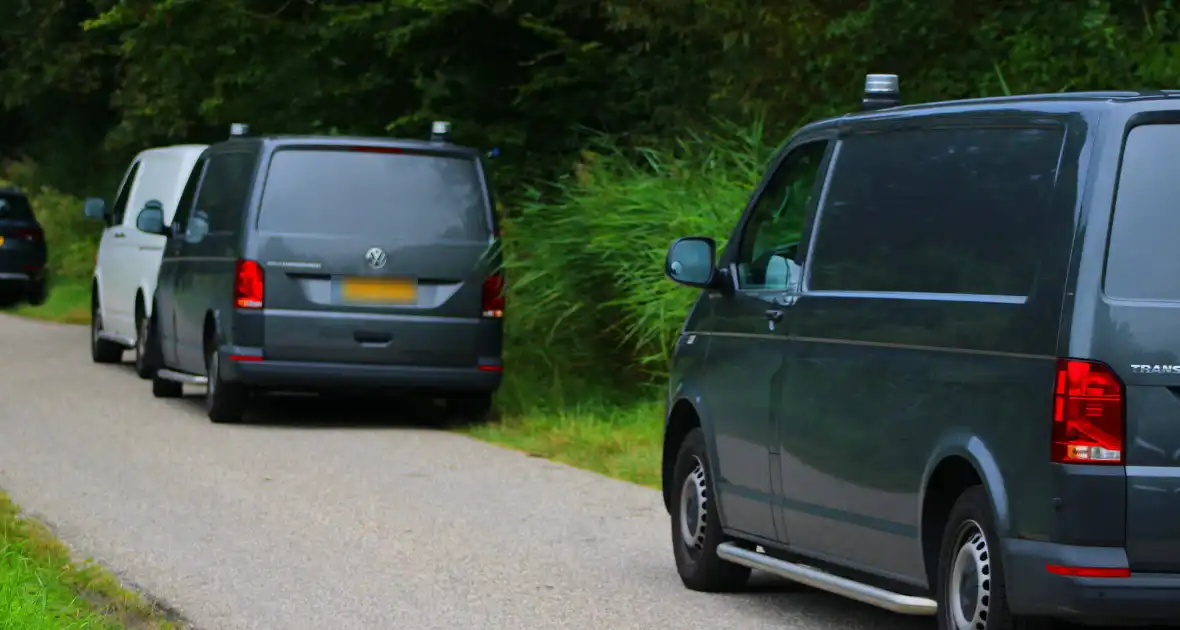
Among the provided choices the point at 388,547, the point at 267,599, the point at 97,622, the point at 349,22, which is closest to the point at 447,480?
the point at 388,547

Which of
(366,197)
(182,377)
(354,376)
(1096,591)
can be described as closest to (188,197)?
(182,377)

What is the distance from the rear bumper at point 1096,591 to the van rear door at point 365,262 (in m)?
10.0

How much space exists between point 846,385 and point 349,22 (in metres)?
18.8

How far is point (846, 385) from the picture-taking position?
8062 millimetres

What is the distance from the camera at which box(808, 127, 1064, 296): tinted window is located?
7.13 m

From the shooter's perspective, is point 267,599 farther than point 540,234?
No

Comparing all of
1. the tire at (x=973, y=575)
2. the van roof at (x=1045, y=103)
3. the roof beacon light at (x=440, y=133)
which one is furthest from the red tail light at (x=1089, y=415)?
the roof beacon light at (x=440, y=133)

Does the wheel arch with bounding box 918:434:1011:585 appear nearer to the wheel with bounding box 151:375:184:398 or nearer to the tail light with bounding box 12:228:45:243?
the wheel with bounding box 151:375:184:398

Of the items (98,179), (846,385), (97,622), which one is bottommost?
(98,179)

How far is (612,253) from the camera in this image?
17188 millimetres

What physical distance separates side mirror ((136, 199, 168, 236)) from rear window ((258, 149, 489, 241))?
2.85 m

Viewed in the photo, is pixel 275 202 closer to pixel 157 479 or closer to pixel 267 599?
pixel 157 479

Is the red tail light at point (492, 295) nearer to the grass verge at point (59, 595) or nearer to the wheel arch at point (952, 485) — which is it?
the grass verge at point (59, 595)

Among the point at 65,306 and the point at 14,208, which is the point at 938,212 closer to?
the point at 65,306
